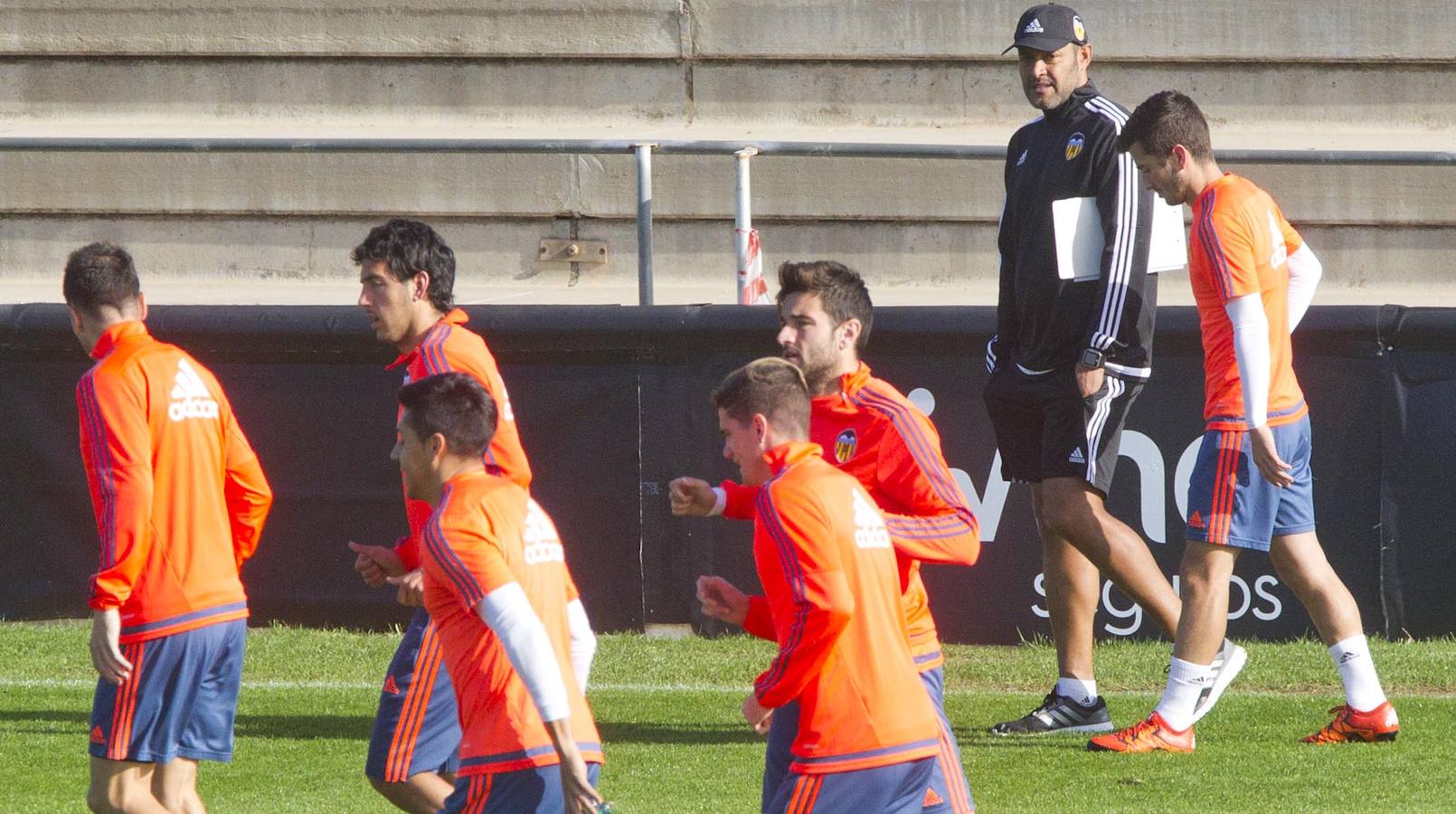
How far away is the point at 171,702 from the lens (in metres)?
4.69

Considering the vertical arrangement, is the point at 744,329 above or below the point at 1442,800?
above

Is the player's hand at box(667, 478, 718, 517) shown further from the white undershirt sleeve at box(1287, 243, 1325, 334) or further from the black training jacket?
the white undershirt sleeve at box(1287, 243, 1325, 334)

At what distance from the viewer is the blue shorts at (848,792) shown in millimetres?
3662

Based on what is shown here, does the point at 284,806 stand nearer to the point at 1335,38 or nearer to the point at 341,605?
the point at 341,605

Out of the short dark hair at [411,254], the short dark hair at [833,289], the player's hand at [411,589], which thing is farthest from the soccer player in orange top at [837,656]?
the short dark hair at [411,254]

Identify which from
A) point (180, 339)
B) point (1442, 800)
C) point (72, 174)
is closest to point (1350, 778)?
point (1442, 800)

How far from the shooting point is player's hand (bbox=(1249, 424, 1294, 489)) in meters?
5.78

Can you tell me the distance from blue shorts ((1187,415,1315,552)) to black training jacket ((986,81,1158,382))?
44 cm

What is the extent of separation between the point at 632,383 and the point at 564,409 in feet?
1.14

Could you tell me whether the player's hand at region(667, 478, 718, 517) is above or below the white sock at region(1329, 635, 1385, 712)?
above

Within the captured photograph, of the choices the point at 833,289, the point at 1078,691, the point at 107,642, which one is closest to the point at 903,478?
the point at 833,289

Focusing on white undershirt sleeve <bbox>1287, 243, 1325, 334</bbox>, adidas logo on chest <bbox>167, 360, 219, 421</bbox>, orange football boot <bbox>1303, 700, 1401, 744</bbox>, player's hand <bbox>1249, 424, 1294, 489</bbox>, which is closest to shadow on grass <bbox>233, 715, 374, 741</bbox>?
adidas logo on chest <bbox>167, 360, 219, 421</bbox>

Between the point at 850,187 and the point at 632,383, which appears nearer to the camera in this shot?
the point at 632,383

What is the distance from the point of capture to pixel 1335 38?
13.7 meters
